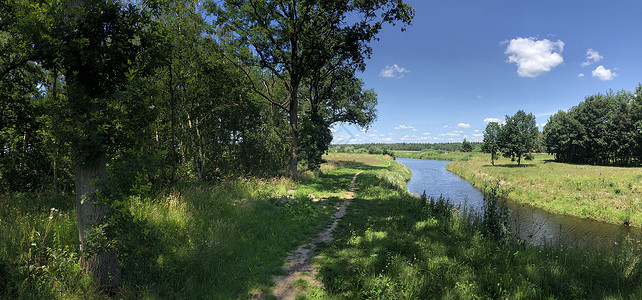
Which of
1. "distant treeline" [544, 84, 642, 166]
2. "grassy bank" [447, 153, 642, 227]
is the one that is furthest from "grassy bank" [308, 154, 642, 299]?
"distant treeline" [544, 84, 642, 166]

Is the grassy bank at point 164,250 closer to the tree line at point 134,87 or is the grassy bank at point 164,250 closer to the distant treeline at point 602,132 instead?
the tree line at point 134,87

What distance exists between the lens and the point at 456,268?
17.9 ft

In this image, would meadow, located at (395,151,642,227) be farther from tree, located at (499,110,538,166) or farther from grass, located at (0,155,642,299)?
tree, located at (499,110,538,166)

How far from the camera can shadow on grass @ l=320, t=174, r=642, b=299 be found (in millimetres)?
4684

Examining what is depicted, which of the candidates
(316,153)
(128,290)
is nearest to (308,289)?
(128,290)

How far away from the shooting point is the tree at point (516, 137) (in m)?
48.7

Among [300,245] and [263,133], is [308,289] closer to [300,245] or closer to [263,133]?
[300,245]

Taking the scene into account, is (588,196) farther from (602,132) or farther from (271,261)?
A: (602,132)

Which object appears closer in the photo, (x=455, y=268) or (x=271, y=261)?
(x=455, y=268)

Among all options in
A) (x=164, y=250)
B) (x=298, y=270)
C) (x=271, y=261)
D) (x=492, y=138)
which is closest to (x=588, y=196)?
(x=298, y=270)

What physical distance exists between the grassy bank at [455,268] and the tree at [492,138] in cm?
5487

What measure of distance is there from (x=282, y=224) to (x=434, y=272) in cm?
514

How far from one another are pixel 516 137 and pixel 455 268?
57.6 m

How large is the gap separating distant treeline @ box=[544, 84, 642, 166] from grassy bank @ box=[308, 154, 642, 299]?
6869cm
